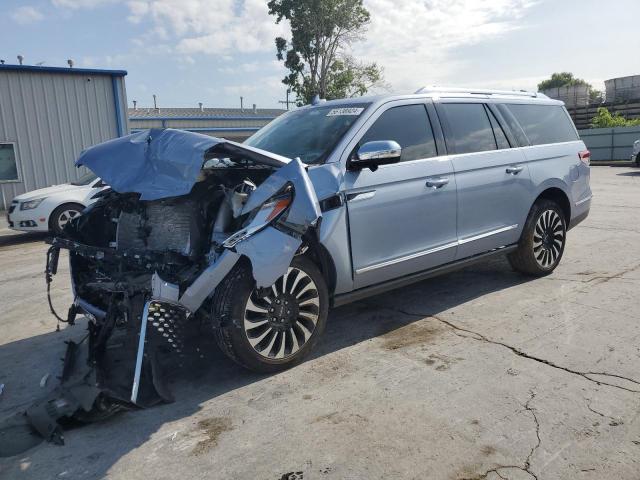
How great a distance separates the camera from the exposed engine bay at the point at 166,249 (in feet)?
10.5

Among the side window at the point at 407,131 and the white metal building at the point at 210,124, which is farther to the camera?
the white metal building at the point at 210,124

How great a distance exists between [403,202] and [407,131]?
0.64 meters

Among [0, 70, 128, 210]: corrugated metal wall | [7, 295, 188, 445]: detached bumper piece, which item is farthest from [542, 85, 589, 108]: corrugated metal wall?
[7, 295, 188, 445]: detached bumper piece

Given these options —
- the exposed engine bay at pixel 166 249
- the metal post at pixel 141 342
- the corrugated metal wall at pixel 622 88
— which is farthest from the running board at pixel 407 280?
the corrugated metal wall at pixel 622 88

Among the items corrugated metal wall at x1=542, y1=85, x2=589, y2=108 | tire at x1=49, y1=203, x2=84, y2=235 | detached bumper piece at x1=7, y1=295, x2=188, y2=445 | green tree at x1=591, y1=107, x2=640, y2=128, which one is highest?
corrugated metal wall at x1=542, y1=85, x2=589, y2=108

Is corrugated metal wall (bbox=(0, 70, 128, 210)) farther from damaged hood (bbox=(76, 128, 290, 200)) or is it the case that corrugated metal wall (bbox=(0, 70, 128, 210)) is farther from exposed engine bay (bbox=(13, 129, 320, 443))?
damaged hood (bbox=(76, 128, 290, 200))

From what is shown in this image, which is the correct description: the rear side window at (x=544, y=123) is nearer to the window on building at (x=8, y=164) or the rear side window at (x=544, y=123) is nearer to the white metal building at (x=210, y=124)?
the window on building at (x=8, y=164)

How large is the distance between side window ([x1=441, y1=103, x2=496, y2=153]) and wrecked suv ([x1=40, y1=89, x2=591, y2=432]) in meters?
0.01

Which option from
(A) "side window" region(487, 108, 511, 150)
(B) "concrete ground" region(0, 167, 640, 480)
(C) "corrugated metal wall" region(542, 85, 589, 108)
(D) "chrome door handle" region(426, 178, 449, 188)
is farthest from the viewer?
(C) "corrugated metal wall" region(542, 85, 589, 108)

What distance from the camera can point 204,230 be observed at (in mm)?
3561

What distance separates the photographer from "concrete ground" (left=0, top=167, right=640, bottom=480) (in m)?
2.64

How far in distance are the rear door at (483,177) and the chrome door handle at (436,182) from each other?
0.62 feet

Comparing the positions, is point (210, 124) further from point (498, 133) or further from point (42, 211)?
point (498, 133)

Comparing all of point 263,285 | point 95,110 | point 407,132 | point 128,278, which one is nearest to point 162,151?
point 128,278
